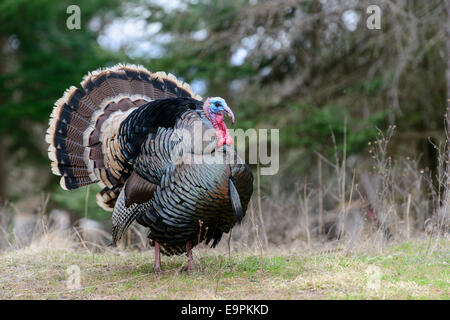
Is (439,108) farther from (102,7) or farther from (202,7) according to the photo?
(102,7)

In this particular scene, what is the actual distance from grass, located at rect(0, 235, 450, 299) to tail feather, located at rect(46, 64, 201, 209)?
84 cm

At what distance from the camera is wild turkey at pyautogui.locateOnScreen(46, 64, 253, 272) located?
3900 millimetres

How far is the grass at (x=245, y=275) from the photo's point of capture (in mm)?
3664

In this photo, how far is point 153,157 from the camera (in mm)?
4195

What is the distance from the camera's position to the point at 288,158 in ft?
30.7

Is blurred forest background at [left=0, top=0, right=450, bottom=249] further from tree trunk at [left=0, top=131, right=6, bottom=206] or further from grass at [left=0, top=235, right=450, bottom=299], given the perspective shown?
tree trunk at [left=0, top=131, right=6, bottom=206]

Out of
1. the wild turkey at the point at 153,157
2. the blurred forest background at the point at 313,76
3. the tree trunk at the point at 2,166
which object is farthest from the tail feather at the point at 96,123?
the tree trunk at the point at 2,166

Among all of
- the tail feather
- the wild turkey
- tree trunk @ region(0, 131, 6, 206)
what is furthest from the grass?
tree trunk @ region(0, 131, 6, 206)

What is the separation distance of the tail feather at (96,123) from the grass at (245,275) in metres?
0.84

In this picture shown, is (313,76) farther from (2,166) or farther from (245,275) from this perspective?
(2,166)

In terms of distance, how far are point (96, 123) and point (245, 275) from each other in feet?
7.15

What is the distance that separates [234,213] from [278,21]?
5140 mm

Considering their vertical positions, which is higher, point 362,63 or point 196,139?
point 362,63
